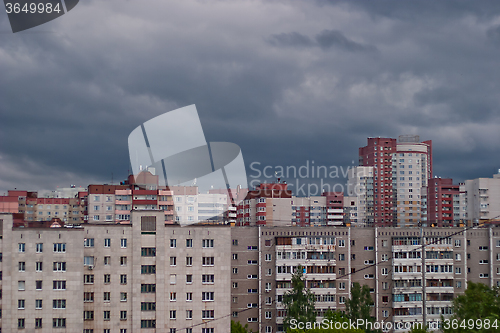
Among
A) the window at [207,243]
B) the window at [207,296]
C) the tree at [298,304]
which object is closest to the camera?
the window at [207,296]

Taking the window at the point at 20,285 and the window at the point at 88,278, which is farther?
the window at the point at 88,278

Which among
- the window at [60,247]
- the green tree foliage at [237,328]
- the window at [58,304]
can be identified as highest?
the window at [60,247]

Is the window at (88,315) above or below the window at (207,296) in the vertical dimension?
below

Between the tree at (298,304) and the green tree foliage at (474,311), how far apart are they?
13.2 m

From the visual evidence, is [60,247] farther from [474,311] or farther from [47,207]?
[47,207]

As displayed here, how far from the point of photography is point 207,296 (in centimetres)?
→ 4162

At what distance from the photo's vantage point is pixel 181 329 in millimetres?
40719

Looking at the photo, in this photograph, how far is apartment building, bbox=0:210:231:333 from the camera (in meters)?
38.6

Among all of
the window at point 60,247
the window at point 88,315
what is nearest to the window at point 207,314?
the window at point 88,315

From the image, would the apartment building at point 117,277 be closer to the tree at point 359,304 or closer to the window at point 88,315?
the window at point 88,315

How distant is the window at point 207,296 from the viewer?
41562 mm

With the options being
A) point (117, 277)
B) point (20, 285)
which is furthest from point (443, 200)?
point (20, 285)

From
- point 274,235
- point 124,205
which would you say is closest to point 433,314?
point 274,235

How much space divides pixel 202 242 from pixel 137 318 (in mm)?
7357
